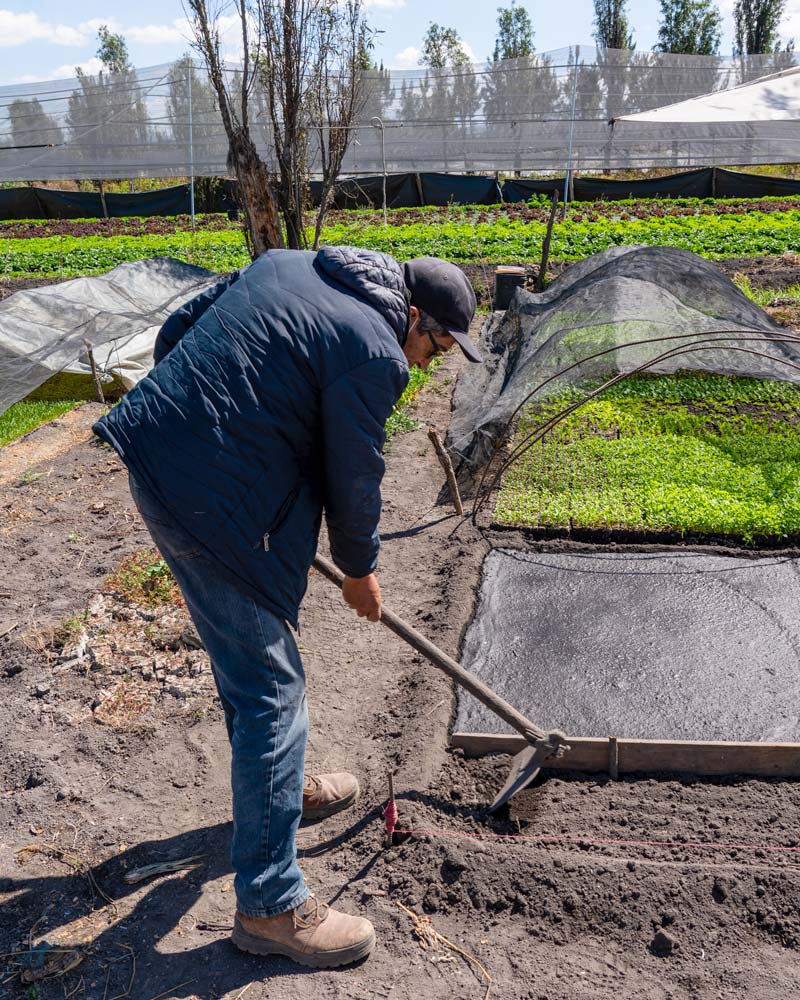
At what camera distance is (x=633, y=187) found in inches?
884

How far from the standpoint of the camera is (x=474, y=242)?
1606 cm

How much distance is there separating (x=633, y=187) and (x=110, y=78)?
15.4m

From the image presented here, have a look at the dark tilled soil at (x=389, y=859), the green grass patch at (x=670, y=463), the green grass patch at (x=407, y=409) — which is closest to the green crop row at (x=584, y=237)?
the green grass patch at (x=407, y=409)

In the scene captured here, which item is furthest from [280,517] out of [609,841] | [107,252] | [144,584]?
[107,252]

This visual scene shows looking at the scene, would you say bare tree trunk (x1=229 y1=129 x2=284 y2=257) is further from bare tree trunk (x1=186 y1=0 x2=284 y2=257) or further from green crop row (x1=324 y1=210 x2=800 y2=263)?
green crop row (x1=324 y1=210 x2=800 y2=263)

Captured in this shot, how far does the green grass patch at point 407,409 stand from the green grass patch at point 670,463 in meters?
1.14

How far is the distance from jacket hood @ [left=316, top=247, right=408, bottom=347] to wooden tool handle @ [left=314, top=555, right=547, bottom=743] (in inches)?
33.3

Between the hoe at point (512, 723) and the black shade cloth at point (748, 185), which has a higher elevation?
the black shade cloth at point (748, 185)

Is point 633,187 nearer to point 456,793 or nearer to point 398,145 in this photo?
point 398,145

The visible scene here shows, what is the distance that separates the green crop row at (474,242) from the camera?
1498 cm

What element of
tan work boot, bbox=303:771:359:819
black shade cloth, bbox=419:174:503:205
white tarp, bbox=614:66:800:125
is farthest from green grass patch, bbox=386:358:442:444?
black shade cloth, bbox=419:174:503:205

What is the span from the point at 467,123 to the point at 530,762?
973 inches

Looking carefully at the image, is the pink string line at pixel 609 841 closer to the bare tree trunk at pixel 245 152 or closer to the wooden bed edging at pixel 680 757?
the wooden bed edging at pixel 680 757

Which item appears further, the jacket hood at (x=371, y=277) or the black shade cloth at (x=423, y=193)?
the black shade cloth at (x=423, y=193)
